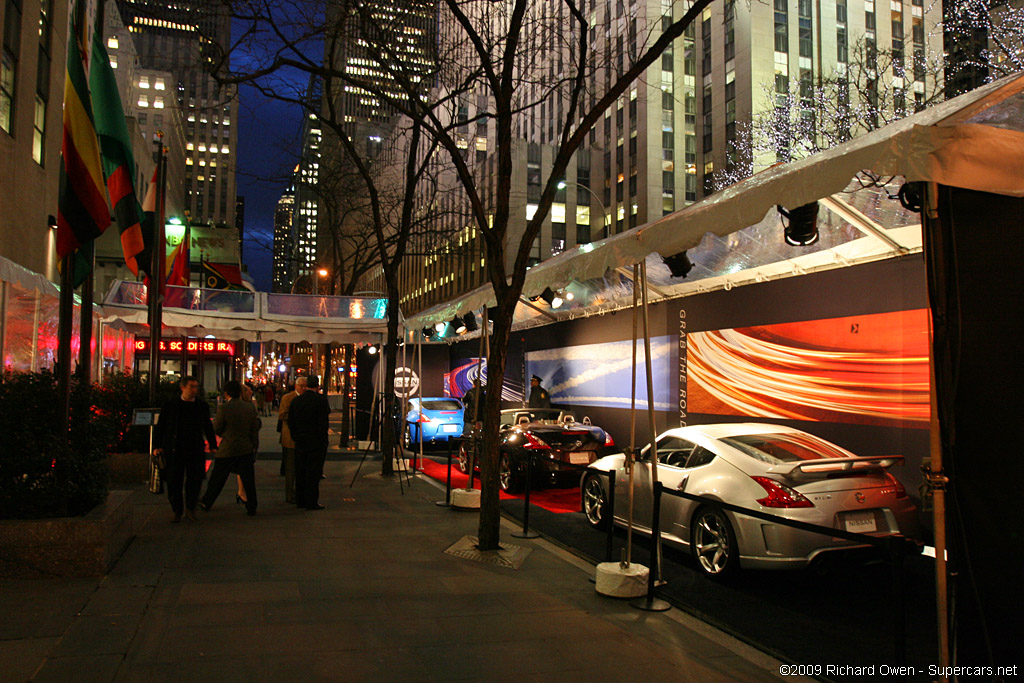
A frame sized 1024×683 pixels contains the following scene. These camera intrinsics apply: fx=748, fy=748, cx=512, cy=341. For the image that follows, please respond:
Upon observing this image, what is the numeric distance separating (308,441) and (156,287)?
18.8 feet

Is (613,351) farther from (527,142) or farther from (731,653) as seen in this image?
(527,142)

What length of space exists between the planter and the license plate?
6.57 m

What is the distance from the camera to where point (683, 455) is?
27.1 feet

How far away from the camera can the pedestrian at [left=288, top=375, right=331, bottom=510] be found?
10711mm

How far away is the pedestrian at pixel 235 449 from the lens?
10.1 m

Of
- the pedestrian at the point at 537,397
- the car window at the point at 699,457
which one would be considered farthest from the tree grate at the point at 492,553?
the pedestrian at the point at 537,397

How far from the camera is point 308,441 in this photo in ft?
35.0

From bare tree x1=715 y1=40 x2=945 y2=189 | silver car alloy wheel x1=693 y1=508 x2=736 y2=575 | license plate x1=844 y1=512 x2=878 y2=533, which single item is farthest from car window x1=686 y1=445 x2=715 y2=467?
bare tree x1=715 y1=40 x2=945 y2=189

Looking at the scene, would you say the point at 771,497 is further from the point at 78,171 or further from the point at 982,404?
the point at 78,171

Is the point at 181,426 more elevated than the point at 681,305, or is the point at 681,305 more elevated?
the point at 681,305

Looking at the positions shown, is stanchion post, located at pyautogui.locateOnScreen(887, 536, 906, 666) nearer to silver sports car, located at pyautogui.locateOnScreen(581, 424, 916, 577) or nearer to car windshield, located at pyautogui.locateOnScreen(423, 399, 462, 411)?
silver sports car, located at pyautogui.locateOnScreen(581, 424, 916, 577)

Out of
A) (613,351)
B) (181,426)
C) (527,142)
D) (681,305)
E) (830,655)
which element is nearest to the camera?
(830,655)

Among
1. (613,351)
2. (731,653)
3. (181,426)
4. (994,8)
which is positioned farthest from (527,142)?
(731,653)

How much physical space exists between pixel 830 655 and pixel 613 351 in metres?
12.7
